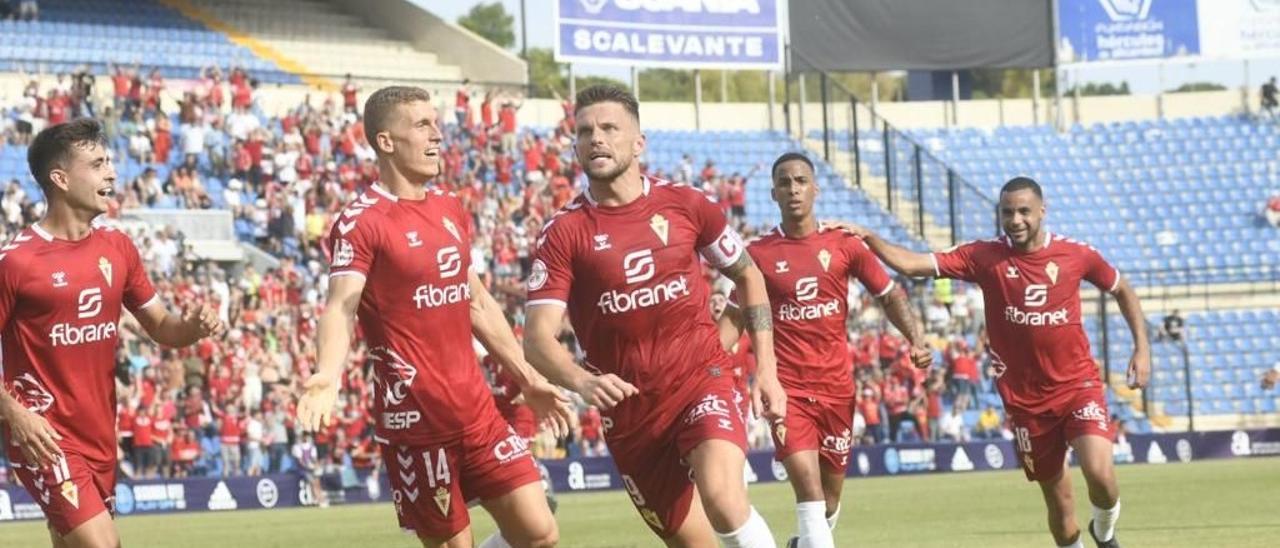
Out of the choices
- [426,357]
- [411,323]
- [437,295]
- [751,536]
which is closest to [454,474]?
[426,357]

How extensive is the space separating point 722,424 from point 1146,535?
8848 millimetres

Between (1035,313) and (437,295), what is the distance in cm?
650

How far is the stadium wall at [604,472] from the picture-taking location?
30.1 meters

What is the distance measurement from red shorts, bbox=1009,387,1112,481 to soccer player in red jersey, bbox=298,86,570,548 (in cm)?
586

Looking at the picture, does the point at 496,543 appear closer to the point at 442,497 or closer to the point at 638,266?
the point at 442,497

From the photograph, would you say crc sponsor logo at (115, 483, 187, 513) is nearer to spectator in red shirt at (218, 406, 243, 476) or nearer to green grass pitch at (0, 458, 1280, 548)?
green grass pitch at (0, 458, 1280, 548)

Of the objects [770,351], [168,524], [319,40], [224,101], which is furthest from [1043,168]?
[770,351]

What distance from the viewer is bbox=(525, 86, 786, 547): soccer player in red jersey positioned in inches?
437

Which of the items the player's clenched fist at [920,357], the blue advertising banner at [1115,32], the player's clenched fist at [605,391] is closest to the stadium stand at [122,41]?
the blue advertising banner at [1115,32]

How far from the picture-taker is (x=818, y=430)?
16.0m

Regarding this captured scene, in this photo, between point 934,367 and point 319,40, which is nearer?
point 934,367

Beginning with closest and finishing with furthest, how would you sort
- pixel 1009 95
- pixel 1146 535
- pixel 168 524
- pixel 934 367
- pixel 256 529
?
pixel 1146 535, pixel 256 529, pixel 168 524, pixel 934 367, pixel 1009 95

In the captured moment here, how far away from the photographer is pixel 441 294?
35.6 ft

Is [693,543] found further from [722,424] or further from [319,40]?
[319,40]
